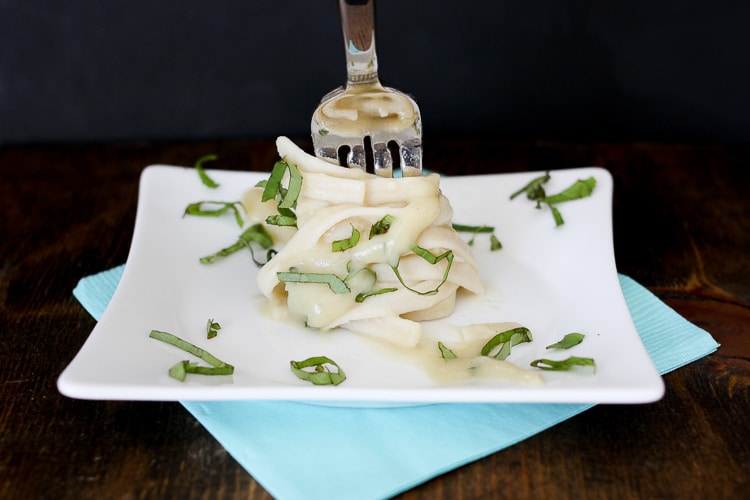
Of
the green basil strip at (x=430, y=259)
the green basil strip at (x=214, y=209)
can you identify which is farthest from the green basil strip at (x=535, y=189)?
the green basil strip at (x=214, y=209)

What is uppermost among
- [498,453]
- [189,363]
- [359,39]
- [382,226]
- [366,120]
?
[359,39]

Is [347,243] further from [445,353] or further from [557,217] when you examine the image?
[557,217]

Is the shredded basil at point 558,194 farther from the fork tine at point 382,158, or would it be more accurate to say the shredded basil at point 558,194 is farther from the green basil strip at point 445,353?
the green basil strip at point 445,353

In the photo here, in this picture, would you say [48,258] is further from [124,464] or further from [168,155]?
[124,464]

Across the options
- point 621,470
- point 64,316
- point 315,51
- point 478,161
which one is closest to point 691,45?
point 478,161

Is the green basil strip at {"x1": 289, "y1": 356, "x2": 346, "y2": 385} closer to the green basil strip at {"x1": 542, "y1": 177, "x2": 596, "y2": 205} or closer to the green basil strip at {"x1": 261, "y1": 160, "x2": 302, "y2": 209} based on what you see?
the green basil strip at {"x1": 261, "y1": 160, "x2": 302, "y2": 209}

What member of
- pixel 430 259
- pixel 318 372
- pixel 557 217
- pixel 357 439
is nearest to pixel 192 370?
pixel 318 372
